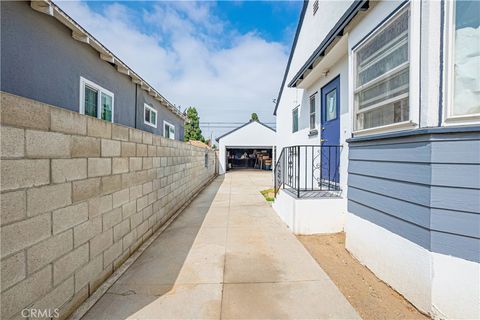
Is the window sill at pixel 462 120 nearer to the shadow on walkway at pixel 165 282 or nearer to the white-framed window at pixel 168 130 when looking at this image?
the shadow on walkway at pixel 165 282

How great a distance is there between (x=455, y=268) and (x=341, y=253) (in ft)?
5.42

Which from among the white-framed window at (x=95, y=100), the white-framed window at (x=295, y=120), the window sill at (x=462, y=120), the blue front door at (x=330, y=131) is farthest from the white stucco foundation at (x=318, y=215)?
the white-framed window at (x=95, y=100)

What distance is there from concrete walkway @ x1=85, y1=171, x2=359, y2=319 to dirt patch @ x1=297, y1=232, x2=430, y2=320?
150 millimetres

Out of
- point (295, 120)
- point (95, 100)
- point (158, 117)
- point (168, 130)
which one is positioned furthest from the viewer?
point (168, 130)

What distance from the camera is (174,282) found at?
8.77 ft

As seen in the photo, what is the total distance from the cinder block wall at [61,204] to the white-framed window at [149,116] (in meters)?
4.62

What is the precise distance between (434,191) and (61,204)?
3392 mm

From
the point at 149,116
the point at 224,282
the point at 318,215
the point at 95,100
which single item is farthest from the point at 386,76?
the point at 149,116

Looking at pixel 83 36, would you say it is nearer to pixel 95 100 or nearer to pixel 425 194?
pixel 95 100

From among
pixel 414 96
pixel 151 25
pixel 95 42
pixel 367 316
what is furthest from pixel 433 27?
pixel 151 25

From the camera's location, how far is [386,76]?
9.39ft

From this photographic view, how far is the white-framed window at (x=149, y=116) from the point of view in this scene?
7.70 m

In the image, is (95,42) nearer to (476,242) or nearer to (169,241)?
(169,241)

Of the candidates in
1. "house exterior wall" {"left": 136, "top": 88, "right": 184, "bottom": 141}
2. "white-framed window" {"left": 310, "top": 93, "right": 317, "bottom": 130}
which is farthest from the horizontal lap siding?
"house exterior wall" {"left": 136, "top": 88, "right": 184, "bottom": 141}
